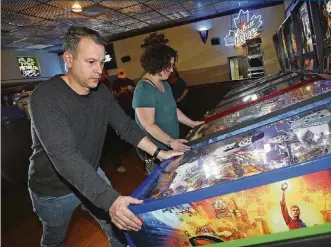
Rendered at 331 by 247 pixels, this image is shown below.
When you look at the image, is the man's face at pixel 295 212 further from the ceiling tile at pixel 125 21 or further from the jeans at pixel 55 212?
the ceiling tile at pixel 125 21

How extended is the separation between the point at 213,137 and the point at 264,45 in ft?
22.3

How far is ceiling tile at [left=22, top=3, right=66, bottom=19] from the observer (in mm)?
4912

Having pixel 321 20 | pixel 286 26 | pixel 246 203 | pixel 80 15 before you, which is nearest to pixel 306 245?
pixel 246 203

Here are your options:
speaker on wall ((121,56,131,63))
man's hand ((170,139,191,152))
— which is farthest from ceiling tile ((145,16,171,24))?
man's hand ((170,139,191,152))

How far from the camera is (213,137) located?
4.98 feet

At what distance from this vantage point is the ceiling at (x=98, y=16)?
16.7 feet

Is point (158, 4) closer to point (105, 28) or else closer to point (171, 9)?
point (171, 9)

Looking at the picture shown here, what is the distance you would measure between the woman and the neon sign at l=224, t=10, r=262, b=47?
5.26m

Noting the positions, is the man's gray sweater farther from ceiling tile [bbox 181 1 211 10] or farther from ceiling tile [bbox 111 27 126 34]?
ceiling tile [bbox 111 27 126 34]

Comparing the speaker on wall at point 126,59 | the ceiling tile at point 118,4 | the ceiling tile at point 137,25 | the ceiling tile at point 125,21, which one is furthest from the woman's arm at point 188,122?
the speaker on wall at point 126,59

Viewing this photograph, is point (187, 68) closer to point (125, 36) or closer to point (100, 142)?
point (125, 36)

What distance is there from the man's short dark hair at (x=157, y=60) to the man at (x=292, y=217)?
1.43 m

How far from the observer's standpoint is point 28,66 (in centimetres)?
867

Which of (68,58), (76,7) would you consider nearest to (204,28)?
(76,7)
